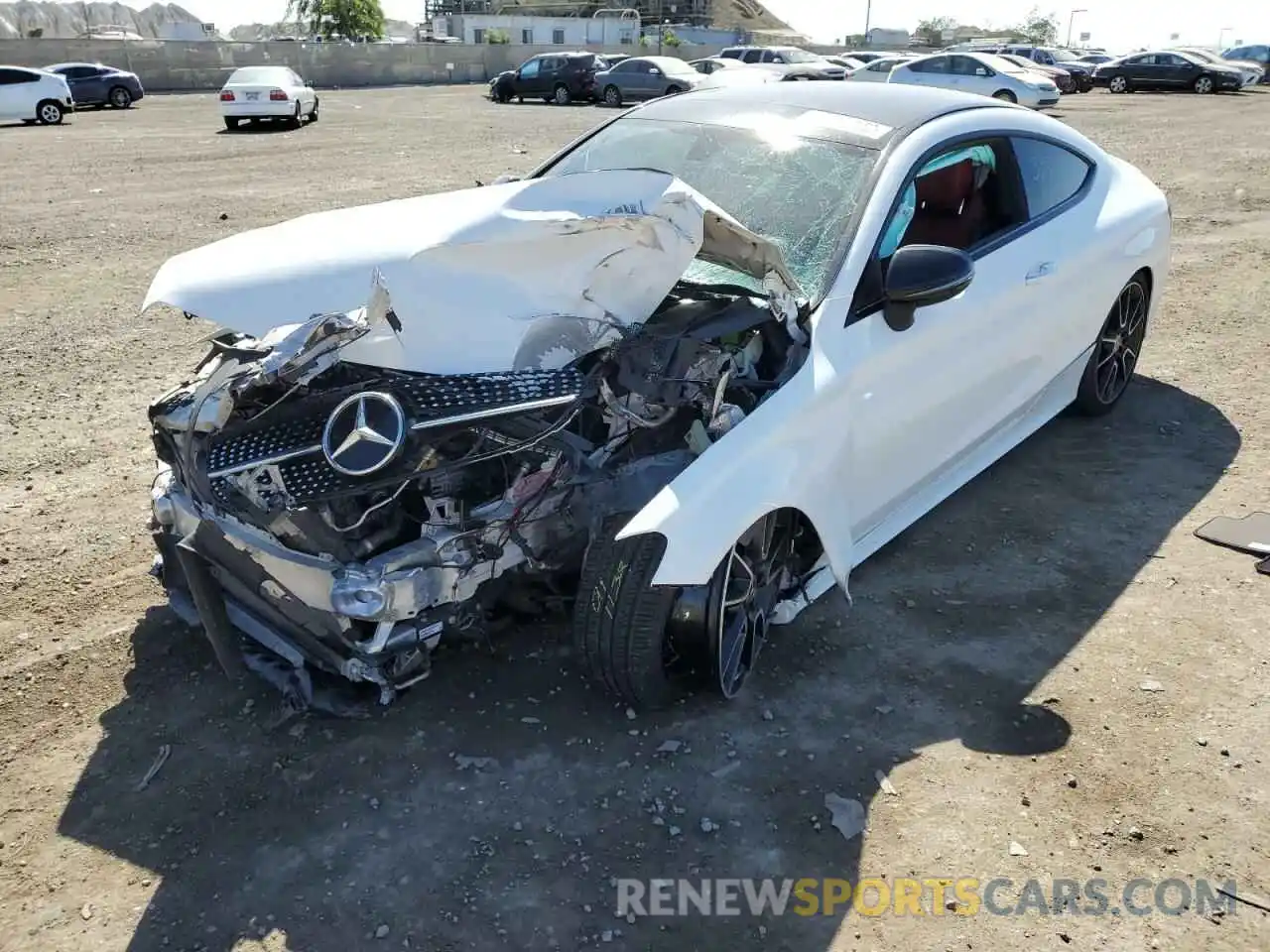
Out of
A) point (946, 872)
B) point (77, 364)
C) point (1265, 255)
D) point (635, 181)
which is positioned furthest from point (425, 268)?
point (1265, 255)

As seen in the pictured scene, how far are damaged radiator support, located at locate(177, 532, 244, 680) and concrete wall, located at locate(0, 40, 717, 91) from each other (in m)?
37.5

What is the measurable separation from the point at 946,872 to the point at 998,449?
214 centimetres

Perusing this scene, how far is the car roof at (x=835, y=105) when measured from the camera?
148 inches

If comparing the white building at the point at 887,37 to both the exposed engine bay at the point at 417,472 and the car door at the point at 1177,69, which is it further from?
the exposed engine bay at the point at 417,472

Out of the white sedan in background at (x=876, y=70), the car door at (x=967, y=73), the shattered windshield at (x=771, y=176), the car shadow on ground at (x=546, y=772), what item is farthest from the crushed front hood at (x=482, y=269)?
the white sedan in background at (x=876, y=70)

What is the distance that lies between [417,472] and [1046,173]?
10.7 feet

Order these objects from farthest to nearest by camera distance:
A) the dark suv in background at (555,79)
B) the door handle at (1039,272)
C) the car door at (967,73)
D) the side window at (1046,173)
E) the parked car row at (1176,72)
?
the parked car row at (1176,72)
the dark suv in background at (555,79)
the car door at (967,73)
the side window at (1046,173)
the door handle at (1039,272)

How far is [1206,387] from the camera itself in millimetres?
5730

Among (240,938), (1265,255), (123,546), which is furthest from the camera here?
(1265,255)

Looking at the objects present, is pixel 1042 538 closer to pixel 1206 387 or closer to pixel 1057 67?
pixel 1206 387

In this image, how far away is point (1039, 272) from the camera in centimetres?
401

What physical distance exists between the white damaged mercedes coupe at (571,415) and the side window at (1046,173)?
75 centimetres

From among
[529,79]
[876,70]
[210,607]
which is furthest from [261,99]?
[210,607]

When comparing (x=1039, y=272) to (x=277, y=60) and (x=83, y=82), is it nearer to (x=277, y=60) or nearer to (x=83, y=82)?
(x=83, y=82)
